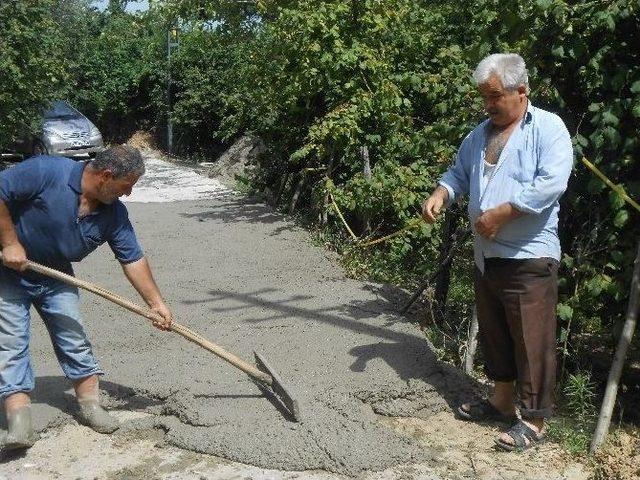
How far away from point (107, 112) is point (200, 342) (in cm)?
2204

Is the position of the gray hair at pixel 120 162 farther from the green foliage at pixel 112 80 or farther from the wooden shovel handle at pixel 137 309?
the green foliage at pixel 112 80

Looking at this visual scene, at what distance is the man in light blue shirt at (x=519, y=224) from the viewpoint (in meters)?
3.90

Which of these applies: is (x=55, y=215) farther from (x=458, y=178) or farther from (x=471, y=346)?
(x=471, y=346)

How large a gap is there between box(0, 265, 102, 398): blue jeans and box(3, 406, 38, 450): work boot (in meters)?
0.11

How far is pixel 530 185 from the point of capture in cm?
389

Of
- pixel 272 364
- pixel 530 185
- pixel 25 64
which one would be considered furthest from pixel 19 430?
pixel 25 64

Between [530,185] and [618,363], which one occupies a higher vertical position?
[530,185]

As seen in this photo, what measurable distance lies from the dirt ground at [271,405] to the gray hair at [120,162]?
1.36 meters

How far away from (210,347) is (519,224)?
1768mm

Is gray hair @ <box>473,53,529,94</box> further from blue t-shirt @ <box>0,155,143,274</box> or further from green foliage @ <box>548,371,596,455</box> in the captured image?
blue t-shirt @ <box>0,155,143,274</box>

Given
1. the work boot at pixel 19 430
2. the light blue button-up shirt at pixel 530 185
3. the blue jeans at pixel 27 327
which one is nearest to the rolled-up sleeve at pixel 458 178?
the light blue button-up shirt at pixel 530 185

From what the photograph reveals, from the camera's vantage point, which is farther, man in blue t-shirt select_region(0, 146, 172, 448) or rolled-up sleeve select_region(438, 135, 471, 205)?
rolled-up sleeve select_region(438, 135, 471, 205)

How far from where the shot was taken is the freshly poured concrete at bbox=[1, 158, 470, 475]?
420 centimetres

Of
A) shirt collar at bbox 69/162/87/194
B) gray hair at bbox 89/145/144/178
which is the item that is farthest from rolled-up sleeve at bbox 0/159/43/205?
gray hair at bbox 89/145/144/178
